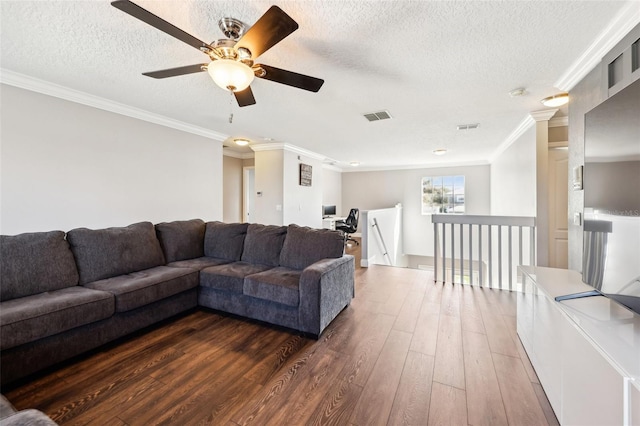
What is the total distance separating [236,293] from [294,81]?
2092 millimetres

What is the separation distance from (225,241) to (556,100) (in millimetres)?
4160

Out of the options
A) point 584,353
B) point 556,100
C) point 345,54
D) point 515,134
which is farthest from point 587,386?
point 515,134

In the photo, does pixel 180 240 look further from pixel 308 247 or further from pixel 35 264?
pixel 308 247

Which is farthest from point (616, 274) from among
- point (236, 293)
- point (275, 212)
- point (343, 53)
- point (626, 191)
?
point (275, 212)

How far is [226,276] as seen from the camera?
2721 millimetres

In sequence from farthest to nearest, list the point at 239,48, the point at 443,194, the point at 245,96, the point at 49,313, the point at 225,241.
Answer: the point at 443,194 < the point at 225,241 < the point at 245,96 < the point at 49,313 < the point at 239,48

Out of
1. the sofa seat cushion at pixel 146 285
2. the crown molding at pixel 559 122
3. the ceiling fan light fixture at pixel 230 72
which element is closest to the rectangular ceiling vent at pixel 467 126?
the crown molding at pixel 559 122

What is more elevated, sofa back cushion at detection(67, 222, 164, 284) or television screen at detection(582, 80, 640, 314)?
television screen at detection(582, 80, 640, 314)

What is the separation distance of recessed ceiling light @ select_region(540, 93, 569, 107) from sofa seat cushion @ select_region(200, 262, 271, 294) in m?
3.63

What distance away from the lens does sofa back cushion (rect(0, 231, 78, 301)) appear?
2.00 metres

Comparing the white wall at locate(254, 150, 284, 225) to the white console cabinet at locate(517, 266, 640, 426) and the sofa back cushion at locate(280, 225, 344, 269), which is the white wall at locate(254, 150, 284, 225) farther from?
the white console cabinet at locate(517, 266, 640, 426)

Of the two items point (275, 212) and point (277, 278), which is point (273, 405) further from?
point (275, 212)

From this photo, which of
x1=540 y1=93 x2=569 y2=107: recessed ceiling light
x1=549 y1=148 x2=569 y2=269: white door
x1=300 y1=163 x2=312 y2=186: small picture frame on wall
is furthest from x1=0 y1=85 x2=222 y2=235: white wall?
x1=549 y1=148 x2=569 y2=269: white door

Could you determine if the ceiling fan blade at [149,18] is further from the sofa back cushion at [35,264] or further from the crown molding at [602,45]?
the crown molding at [602,45]
